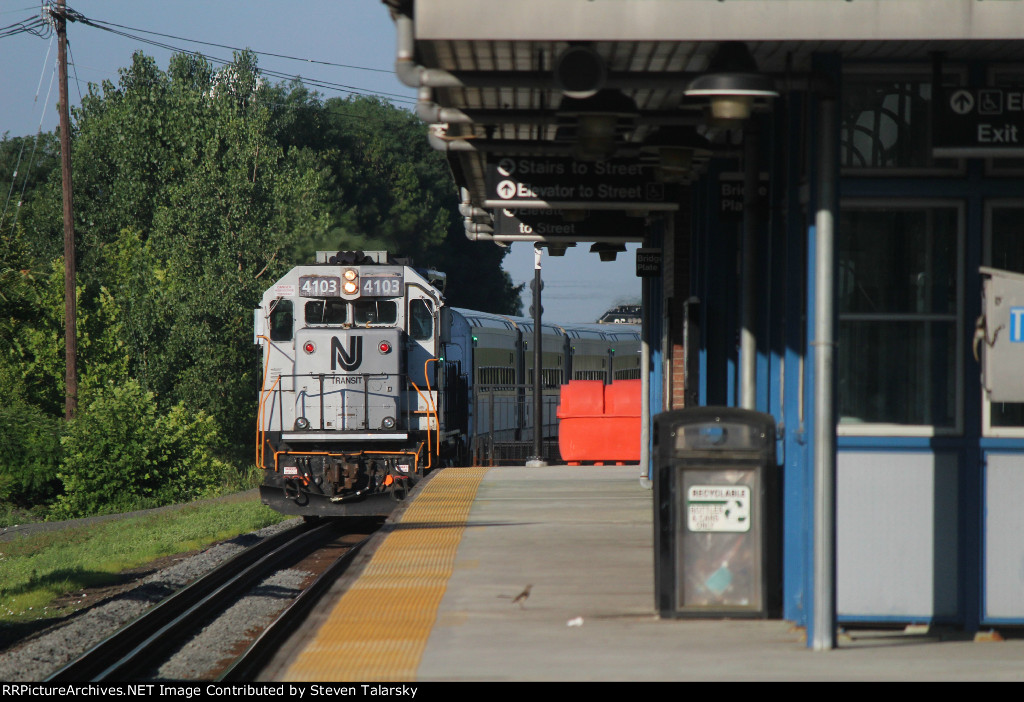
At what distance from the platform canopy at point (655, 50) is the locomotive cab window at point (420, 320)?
27.8 feet

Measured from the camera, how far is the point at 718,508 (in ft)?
21.0

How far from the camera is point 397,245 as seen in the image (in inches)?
2744

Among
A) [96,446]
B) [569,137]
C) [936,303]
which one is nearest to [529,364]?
→ [96,446]

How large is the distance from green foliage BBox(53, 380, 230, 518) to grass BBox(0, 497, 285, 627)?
10.3 feet

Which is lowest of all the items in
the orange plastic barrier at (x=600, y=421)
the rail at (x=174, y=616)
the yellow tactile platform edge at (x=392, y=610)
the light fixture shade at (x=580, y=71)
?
the rail at (x=174, y=616)

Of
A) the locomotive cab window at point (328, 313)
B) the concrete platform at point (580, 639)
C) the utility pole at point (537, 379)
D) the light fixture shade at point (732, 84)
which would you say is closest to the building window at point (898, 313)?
the light fixture shade at point (732, 84)

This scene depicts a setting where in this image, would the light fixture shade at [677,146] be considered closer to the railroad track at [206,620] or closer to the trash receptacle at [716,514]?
the trash receptacle at [716,514]

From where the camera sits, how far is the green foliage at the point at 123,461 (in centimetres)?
2448

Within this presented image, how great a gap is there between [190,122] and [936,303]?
39326 mm

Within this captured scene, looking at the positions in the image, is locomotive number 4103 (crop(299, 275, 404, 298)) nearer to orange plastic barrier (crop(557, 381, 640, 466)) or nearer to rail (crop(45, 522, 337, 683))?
rail (crop(45, 522, 337, 683))

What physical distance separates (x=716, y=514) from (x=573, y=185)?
407 cm

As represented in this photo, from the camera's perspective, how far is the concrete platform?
544 cm

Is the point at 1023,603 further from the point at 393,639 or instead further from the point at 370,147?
the point at 370,147

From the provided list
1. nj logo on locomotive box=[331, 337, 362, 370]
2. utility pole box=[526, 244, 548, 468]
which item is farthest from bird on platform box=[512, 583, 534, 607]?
utility pole box=[526, 244, 548, 468]
